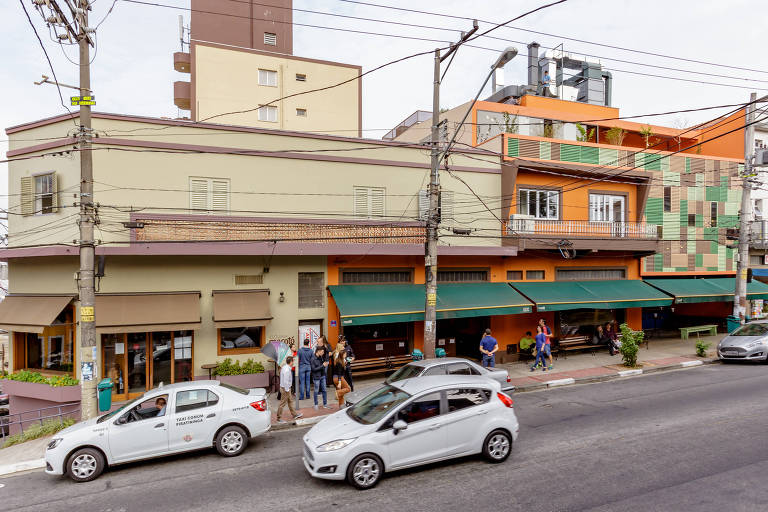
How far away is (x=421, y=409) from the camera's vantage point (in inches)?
314

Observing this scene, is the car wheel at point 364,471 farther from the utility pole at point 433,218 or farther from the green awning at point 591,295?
the green awning at point 591,295

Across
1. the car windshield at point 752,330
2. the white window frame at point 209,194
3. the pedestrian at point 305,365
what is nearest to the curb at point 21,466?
the pedestrian at point 305,365

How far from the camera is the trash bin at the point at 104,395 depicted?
42.3ft

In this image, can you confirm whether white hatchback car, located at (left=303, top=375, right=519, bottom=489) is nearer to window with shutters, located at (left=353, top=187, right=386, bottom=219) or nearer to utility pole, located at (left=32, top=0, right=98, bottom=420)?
utility pole, located at (left=32, top=0, right=98, bottom=420)

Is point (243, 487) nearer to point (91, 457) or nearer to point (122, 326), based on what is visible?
point (91, 457)

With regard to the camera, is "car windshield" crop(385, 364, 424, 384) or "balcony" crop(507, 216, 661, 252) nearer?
"car windshield" crop(385, 364, 424, 384)

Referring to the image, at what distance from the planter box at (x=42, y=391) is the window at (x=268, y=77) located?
21810 millimetres

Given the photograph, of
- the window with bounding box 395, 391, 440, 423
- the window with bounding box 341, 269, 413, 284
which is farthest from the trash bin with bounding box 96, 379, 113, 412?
the window with bounding box 395, 391, 440, 423

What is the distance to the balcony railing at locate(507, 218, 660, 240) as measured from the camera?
18906mm

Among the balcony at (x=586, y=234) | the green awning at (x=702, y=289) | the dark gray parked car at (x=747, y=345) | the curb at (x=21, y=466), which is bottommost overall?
the curb at (x=21, y=466)

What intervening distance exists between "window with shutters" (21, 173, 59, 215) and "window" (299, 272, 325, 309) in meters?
8.20

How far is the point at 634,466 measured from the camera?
8047mm

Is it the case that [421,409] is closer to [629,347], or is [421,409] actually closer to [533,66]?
[629,347]

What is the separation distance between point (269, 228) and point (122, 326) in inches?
206
